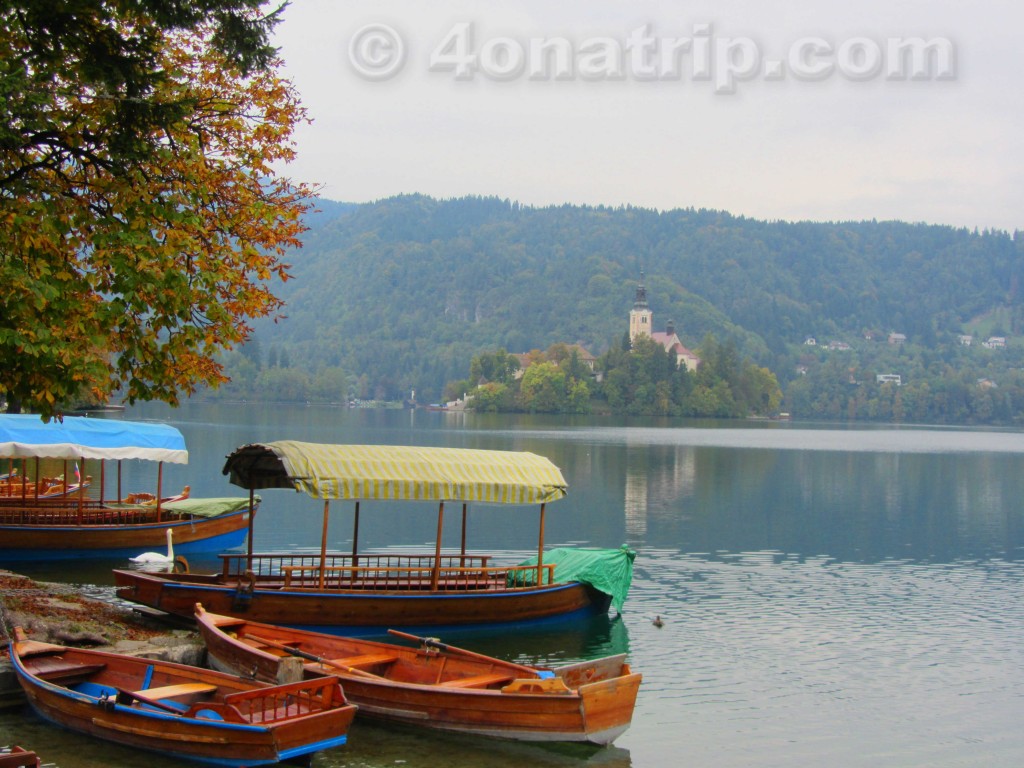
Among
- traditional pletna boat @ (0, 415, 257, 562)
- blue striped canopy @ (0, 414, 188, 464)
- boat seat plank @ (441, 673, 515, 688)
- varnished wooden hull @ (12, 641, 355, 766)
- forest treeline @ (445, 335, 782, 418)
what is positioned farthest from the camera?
forest treeline @ (445, 335, 782, 418)

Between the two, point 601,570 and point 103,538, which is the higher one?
point 601,570

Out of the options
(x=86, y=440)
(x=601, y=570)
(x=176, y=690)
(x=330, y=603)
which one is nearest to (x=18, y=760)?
(x=176, y=690)

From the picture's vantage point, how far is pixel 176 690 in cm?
1280

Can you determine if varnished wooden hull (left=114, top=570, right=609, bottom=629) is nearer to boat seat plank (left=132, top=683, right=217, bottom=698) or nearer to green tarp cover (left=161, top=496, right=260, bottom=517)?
boat seat plank (left=132, top=683, right=217, bottom=698)

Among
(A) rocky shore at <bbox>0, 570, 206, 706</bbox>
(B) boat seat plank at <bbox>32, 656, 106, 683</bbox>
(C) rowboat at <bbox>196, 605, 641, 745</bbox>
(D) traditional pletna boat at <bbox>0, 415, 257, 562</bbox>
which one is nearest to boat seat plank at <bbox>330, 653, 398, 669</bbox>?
(C) rowboat at <bbox>196, 605, 641, 745</bbox>

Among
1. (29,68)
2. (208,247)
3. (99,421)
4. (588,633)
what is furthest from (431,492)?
(99,421)

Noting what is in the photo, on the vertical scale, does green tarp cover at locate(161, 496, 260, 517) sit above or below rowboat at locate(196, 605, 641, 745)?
above

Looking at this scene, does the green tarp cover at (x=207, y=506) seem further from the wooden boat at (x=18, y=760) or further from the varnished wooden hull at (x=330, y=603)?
the wooden boat at (x=18, y=760)

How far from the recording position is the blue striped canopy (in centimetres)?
2431

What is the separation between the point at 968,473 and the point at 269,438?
45812 millimetres

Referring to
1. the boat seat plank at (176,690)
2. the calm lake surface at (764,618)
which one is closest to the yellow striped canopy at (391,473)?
the calm lake surface at (764,618)

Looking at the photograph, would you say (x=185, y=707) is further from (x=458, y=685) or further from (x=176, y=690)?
(x=458, y=685)

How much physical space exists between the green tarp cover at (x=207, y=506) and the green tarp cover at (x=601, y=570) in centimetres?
963

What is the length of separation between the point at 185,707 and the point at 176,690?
261 mm
